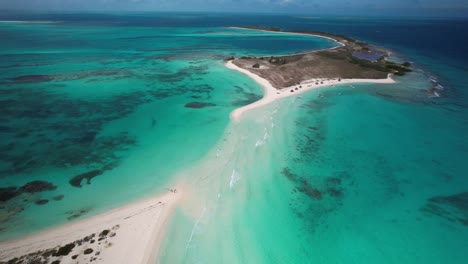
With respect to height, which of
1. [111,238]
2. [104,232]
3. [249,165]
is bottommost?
[249,165]

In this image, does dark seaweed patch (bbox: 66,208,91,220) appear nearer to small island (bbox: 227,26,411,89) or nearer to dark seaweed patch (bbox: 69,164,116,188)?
dark seaweed patch (bbox: 69,164,116,188)

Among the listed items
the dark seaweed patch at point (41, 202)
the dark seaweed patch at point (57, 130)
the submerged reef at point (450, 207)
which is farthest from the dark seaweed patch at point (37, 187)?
the submerged reef at point (450, 207)

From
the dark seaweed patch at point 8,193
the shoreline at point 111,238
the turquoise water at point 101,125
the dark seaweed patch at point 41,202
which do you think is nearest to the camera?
the shoreline at point 111,238

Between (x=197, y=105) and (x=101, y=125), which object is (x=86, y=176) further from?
(x=197, y=105)

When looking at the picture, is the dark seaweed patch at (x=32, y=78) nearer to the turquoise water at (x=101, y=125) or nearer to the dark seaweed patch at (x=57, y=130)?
the turquoise water at (x=101, y=125)

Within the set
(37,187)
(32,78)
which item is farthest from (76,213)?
(32,78)

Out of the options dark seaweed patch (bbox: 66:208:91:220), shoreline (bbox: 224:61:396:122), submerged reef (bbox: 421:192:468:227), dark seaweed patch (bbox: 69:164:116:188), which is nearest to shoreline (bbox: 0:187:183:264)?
dark seaweed patch (bbox: 66:208:91:220)
